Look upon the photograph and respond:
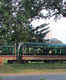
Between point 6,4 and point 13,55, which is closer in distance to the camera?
point 6,4

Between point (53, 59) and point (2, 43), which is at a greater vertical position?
point (2, 43)

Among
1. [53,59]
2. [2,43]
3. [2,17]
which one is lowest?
[53,59]

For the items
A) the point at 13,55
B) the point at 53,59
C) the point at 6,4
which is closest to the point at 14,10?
the point at 6,4

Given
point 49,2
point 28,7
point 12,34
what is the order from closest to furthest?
point 28,7
point 49,2
point 12,34

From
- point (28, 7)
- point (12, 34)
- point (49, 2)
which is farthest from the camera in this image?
point (12, 34)

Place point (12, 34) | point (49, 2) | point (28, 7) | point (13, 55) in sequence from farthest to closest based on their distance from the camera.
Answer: point (13, 55) → point (12, 34) → point (49, 2) → point (28, 7)

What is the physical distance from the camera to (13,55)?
29.3 metres

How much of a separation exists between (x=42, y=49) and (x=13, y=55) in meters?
3.96

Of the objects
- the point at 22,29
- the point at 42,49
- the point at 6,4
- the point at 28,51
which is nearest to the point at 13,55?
the point at 28,51

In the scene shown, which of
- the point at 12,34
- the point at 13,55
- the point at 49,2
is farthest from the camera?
the point at 13,55

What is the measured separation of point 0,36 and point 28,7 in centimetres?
589

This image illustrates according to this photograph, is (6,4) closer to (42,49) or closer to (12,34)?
(12,34)

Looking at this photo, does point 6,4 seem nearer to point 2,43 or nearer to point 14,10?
point 14,10

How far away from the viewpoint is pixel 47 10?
2409 centimetres
